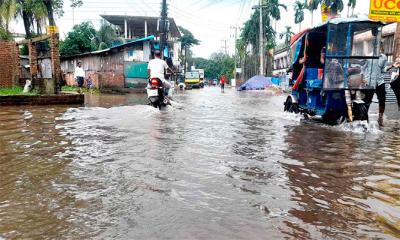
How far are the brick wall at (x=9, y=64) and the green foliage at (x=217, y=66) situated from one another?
7648cm

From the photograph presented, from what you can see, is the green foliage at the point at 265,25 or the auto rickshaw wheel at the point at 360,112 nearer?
the auto rickshaw wheel at the point at 360,112

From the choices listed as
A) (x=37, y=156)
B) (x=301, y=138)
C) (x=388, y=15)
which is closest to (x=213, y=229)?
(x=37, y=156)

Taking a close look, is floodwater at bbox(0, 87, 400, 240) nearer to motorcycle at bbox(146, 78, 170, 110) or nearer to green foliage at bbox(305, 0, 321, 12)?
motorcycle at bbox(146, 78, 170, 110)

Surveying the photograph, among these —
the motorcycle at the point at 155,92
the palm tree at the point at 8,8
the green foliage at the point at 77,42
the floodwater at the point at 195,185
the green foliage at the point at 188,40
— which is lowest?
the floodwater at the point at 195,185

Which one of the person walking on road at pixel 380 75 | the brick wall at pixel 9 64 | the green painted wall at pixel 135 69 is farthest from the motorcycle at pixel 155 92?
the green painted wall at pixel 135 69

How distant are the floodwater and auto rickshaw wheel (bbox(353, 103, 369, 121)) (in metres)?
1.21

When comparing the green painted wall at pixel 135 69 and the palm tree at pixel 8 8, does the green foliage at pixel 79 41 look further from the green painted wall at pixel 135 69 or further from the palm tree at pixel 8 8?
the green painted wall at pixel 135 69

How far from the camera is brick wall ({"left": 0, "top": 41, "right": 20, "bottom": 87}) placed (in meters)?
16.5

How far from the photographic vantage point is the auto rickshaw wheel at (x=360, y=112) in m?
8.20

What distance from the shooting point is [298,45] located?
10.5m

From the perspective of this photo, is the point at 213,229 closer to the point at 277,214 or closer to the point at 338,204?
the point at 277,214

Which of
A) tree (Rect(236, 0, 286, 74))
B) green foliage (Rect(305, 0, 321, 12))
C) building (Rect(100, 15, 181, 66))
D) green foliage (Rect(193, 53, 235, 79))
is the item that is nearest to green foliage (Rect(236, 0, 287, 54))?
tree (Rect(236, 0, 286, 74))

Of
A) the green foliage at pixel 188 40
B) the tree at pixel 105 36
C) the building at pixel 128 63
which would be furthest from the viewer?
the green foliage at pixel 188 40

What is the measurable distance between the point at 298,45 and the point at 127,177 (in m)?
7.83
